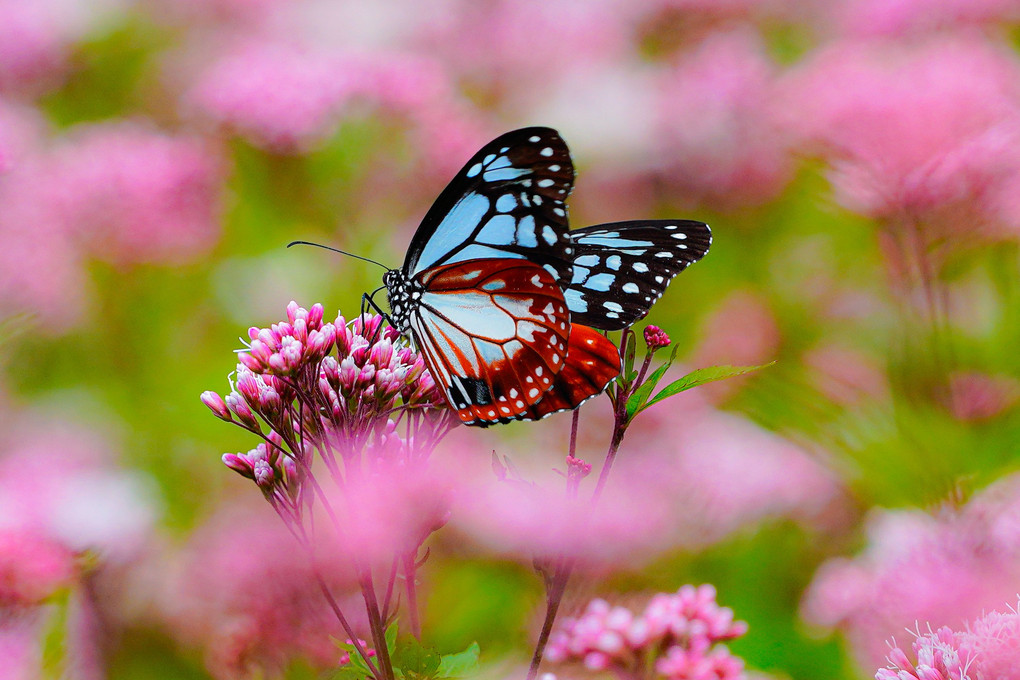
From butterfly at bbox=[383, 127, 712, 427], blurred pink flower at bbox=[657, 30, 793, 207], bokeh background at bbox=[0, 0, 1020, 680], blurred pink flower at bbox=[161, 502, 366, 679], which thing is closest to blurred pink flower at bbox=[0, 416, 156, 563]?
bokeh background at bbox=[0, 0, 1020, 680]

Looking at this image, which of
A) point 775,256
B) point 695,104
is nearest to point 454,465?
point 775,256

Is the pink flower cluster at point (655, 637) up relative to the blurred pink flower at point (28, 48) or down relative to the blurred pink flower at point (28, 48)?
down

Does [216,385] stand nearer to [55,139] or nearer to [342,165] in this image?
[342,165]

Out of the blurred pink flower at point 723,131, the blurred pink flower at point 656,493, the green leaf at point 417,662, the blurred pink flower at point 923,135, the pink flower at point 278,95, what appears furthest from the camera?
the blurred pink flower at point 723,131

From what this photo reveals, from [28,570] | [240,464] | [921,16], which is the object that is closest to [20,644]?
[28,570]

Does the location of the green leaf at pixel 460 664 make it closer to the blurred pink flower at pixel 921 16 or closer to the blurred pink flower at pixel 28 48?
the blurred pink flower at pixel 921 16

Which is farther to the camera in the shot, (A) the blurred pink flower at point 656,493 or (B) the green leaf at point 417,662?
(A) the blurred pink flower at point 656,493

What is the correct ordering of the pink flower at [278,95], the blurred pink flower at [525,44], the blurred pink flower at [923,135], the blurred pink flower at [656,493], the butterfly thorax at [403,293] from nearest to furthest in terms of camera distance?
the blurred pink flower at [656,493]
the butterfly thorax at [403,293]
the blurred pink flower at [923,135]
the pink flower at [278,95]
the blurred pink flower at [525,44]

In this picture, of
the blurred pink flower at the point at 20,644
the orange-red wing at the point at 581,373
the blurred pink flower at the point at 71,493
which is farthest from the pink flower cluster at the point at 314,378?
the blurred pink flower at the point at 71,493
